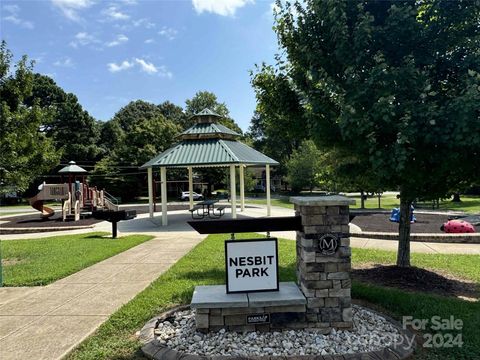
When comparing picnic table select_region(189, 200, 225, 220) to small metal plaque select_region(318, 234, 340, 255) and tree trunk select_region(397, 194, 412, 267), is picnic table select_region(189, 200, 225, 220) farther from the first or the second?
small metal plaque select_region(318, 234, 340, 255)

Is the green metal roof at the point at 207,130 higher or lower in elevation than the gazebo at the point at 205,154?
higher

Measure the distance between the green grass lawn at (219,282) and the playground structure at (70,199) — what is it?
1317 cm

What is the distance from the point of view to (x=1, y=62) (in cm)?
786

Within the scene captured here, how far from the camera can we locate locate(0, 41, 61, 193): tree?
770 cm

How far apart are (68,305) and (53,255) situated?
450cm

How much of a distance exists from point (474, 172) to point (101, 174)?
121 feet

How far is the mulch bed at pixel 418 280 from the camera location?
5.91 m

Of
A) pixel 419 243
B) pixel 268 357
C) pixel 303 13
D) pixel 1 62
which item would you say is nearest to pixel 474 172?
pixel 303 13

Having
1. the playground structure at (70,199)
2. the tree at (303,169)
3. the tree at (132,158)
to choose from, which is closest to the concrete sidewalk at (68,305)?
the playground structure at (70,199)

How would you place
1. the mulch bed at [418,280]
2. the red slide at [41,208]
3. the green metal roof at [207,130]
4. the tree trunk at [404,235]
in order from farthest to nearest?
the red slide at [41,208] < the green metal roof at [207,130] < the tree trunk at [404,235] < the mulch bed at [418,280]

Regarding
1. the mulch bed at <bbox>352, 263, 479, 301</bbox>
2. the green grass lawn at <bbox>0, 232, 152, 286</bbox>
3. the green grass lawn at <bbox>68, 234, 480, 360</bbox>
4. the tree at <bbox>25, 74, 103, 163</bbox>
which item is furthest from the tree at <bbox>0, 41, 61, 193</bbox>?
the tree at <bbox>25, 74, 103, 163</bbox>

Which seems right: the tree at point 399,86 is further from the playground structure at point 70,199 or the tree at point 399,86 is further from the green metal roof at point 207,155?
the playground structure at point 70,199

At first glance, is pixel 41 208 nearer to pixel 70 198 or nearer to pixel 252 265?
pixel 70 198

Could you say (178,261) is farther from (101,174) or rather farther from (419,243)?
(101,174)
